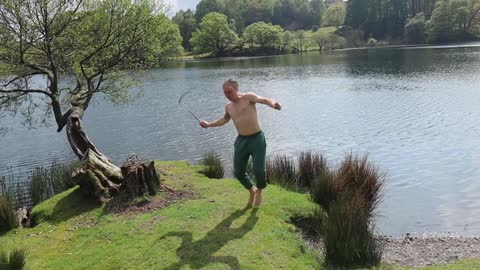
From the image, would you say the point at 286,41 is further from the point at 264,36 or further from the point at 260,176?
the point at 260,176

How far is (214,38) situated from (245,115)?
394 feet

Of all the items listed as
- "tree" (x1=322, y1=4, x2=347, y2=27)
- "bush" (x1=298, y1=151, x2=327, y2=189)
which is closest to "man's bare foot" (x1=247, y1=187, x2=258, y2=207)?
"bush" (x1=298, y1=151, x2=327, y2=189)

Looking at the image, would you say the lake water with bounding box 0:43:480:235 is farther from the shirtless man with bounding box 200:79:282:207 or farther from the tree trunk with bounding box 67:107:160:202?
the tree trunk with bounding box 67:107:160:202

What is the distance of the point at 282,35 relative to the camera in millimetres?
127812

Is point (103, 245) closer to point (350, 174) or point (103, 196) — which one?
point (103, 196)

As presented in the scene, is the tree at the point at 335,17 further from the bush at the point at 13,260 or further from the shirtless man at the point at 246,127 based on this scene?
the bush at the point at 13,260

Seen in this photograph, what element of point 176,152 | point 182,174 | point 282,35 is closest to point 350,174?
point 182,174

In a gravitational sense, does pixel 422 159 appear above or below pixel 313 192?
below

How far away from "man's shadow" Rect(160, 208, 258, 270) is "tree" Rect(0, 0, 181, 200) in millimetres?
3601

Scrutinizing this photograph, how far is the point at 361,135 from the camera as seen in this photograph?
22.9m

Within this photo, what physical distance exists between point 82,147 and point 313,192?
743 cm

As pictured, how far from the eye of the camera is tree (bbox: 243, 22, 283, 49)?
413ft

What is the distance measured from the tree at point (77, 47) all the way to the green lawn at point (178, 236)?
1.62 meters

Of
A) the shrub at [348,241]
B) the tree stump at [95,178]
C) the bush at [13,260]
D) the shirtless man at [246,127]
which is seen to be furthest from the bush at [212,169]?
the bush at [13,260]
